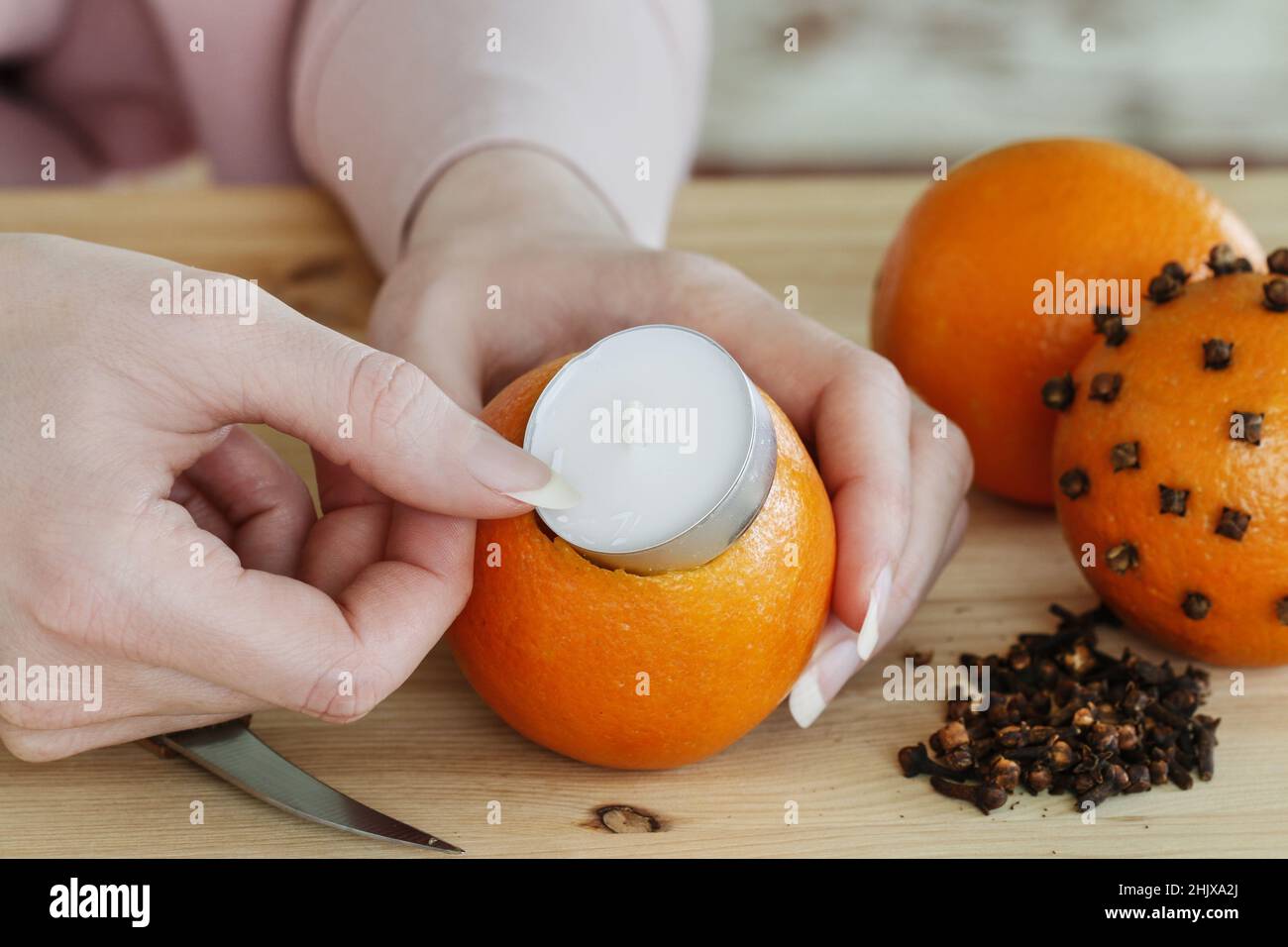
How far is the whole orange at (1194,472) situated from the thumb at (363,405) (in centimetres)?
38

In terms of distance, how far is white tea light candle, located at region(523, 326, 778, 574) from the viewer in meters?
0.60

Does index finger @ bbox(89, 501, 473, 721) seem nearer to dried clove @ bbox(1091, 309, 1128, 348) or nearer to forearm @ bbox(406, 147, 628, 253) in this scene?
forearm @ bbox(406, 147, 628, 253)

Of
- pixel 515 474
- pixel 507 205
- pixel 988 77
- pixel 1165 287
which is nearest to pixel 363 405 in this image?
pixel 515 474

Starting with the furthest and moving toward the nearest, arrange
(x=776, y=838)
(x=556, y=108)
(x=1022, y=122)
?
(x=1022, y=122) → (x=556, y=108) → (x=776, y=838)

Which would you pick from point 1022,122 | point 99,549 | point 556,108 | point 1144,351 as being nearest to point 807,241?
point 556,108

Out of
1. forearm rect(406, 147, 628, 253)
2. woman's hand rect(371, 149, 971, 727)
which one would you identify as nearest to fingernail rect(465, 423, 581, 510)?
woman's hand rect(371, 149, 971, 727)

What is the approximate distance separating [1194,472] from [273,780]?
1.92ft

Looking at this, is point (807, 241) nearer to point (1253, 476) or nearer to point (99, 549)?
point (1253, 476)

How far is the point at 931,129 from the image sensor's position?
6.60ft

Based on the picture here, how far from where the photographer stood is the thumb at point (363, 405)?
2.01 ft

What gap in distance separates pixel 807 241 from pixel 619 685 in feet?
2.90

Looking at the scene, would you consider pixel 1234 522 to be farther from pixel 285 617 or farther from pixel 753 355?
pixel 285 617

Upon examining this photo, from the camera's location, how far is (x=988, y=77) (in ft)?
6.49

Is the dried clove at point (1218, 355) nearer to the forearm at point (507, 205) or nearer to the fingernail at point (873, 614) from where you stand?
the fingernail at point (873, 614)
